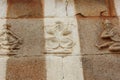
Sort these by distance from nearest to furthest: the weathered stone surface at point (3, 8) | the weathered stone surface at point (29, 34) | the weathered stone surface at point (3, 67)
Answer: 1. the weathered stone surface at point (3, 67)
2. the weathered stone surface at point (29, 34)
3. the weathered stone surface at point (3, 8)

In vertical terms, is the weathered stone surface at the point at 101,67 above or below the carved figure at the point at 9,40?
below

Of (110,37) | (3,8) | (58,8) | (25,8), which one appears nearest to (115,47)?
(110,37)

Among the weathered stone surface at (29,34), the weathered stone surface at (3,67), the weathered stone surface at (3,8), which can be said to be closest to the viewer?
the weathered stone surface at (3,67)

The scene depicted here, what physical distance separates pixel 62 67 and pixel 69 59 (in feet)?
0.21

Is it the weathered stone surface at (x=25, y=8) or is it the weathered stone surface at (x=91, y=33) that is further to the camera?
the weathered stone surface at (x=25, y=8)

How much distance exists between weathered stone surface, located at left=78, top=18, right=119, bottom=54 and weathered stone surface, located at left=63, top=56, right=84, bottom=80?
7 cm

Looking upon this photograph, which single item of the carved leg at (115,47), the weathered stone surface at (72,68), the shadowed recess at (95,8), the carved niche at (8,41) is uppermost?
the shadowed recess at (95,8)

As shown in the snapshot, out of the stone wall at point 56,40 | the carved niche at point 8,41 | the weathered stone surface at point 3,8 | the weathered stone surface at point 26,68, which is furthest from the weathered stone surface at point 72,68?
the weathered stone surface at point 3,8

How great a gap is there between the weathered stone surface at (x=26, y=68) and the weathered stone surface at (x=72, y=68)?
11 centimetres

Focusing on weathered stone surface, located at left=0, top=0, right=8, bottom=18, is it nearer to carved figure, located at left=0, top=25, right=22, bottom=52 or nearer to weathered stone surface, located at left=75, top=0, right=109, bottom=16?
carved figure, located at left=0, top=25, right=22, bottom=52

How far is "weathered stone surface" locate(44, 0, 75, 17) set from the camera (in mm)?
2029

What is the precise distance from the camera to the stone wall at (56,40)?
1.81m

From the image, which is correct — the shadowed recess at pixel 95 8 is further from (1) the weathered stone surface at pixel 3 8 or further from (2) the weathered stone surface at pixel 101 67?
(1) the weathered stone surface at pixel 3 8

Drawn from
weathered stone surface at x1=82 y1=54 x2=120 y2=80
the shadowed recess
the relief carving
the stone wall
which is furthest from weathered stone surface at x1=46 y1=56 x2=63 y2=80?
the shadowed recess
